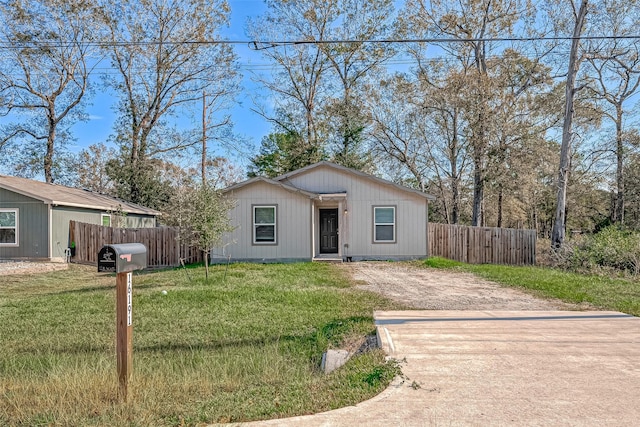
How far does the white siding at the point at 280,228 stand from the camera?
579 inches

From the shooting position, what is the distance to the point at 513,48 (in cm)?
2123

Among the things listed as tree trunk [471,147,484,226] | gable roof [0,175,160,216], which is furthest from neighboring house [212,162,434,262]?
tree trunk [471,147,484,226]

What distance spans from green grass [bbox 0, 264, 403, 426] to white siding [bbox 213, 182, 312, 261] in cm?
464

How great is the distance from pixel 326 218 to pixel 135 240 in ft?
24.1

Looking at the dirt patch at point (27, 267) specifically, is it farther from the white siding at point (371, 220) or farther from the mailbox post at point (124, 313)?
the mailbox post at point (124, 313)

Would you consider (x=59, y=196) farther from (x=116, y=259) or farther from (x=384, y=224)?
(x=116, y=259)

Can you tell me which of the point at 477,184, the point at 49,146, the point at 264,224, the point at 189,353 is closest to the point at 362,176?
the point at 264,224

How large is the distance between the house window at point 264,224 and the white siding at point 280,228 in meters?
0.14

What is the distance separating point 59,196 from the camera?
16.3 meters

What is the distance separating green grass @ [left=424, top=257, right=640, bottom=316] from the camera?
7.32 meters

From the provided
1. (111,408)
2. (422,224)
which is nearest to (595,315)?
(111,408)

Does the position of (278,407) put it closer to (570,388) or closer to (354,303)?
(570,388)

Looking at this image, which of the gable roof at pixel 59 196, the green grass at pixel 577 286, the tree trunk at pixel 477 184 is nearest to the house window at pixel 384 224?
the green grass at pixel 577 286

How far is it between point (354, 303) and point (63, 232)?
44.7ft
